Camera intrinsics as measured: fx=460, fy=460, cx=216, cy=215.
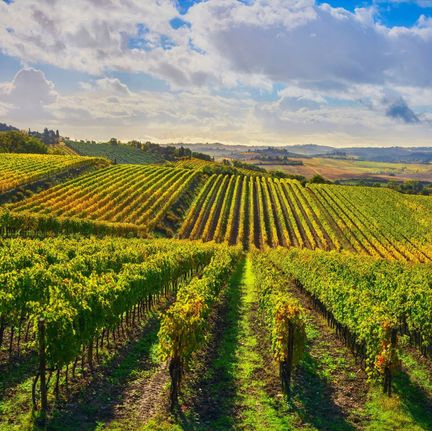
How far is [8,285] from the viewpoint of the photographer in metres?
20.9

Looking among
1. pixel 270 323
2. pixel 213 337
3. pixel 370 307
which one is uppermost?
pixel 370 307

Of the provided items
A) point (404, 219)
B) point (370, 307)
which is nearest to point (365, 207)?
point (404, 219)

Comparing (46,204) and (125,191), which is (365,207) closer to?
(125,191)

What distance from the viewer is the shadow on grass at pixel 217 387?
50.3 feet

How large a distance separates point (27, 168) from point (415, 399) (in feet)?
324

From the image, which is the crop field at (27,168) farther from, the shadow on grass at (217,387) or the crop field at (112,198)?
the shadow on grass at (217,387)

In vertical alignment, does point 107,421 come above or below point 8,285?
below

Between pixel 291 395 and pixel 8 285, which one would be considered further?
pixel 8 285

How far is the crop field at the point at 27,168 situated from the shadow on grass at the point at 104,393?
70.2 meters

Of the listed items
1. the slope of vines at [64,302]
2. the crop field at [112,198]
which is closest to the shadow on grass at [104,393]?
the slope of vines at [64,302]

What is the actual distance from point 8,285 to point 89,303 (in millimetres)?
4355

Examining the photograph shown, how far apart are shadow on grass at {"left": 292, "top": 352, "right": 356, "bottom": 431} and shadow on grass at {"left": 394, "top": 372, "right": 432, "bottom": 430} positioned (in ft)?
8.53

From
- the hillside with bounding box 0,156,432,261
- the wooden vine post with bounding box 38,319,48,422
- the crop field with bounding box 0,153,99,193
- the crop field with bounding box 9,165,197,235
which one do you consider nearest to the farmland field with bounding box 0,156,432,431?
the wooden vine post with bounding box 38,319,48,422

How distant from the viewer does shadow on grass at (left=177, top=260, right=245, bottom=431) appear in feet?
50.3
